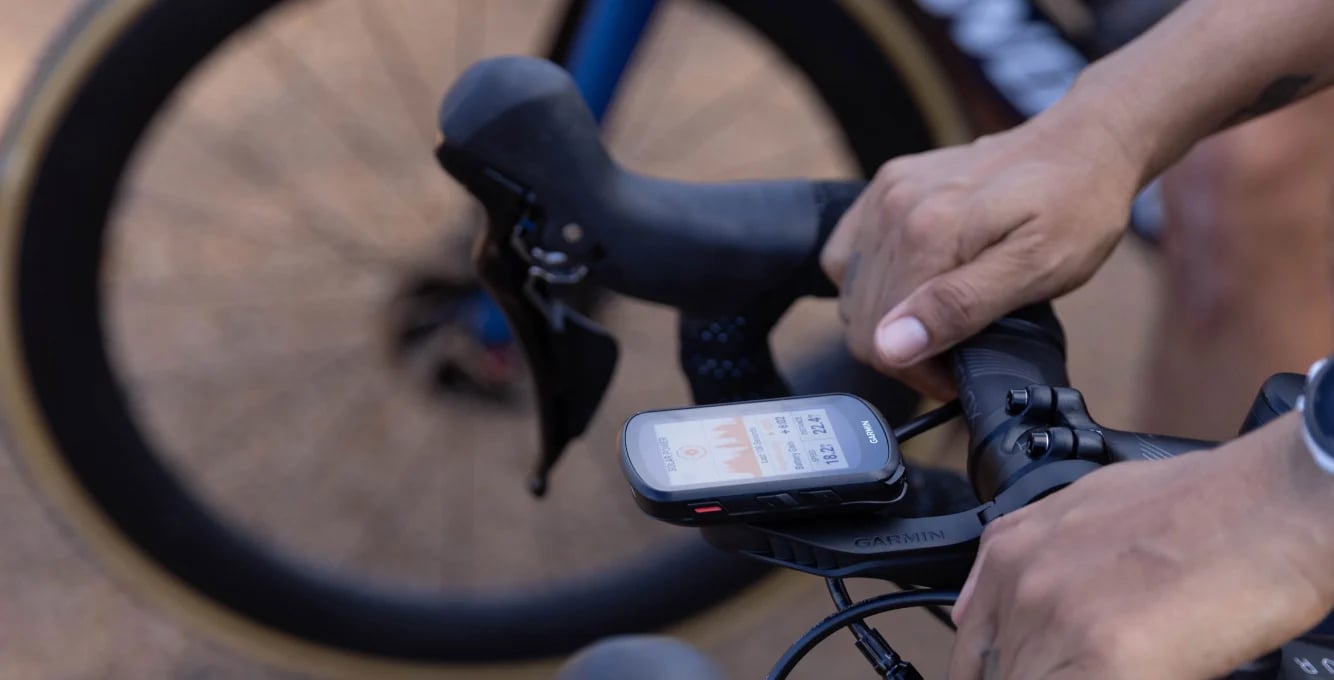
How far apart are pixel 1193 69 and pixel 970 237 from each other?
19cm

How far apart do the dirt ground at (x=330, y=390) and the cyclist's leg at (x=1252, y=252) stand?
1.14ft

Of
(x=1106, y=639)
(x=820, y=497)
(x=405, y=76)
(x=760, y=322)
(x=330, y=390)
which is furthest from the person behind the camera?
(x=405, y=76)

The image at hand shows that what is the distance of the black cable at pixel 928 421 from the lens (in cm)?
83

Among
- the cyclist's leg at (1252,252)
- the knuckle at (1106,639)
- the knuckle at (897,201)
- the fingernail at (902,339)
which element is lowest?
the cyclist's leg at (1252,252)

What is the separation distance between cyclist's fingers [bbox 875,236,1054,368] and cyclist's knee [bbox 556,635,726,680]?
0.76 feet

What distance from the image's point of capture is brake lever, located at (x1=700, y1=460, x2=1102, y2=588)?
0.72 meters

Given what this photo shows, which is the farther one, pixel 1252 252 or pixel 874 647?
pixel 1252 252

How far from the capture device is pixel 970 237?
868 millimetres

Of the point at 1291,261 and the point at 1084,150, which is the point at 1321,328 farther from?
the point at 1084,150

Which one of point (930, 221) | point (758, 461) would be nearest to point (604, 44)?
point (930, 221)

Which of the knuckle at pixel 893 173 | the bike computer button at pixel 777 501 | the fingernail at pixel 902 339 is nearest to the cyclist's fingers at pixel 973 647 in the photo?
the bike computer button at pixel 777 501

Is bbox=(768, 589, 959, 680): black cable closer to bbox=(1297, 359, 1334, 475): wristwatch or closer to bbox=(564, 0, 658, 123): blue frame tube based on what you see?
bbox=(1297, 359, 1334, 475): wristwatch

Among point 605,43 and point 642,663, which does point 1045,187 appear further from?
point 605,43

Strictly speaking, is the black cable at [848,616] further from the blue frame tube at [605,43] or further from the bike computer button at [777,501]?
the blue frame tube at [605,43]
